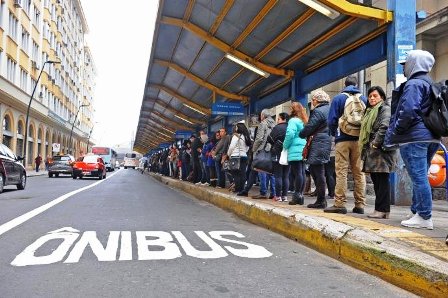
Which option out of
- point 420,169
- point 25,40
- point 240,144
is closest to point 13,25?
point 25,40

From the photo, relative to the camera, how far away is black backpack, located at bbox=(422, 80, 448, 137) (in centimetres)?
461

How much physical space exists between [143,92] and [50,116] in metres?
23.5

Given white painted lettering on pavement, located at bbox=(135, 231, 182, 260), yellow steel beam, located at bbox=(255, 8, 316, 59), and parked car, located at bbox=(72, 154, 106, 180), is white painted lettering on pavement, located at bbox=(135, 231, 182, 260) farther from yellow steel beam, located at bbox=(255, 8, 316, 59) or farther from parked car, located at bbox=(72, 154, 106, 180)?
parked car, located at bbox=(72, 154, 106, 180)

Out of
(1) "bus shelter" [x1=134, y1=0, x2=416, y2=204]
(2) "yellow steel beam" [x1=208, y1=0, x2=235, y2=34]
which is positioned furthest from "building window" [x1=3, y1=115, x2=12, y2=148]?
(2) "yellow steel beam" [x1=208, y1=0, x2=235, y2=34]

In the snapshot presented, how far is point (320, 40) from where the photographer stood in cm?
1076

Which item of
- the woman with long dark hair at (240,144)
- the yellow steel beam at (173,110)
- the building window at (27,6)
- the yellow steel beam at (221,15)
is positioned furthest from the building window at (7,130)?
the woman with long dark hair at (240,144)

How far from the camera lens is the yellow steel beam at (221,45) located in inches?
518

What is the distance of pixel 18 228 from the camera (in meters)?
6.29

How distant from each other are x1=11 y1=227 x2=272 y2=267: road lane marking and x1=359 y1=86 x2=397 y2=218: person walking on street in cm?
192

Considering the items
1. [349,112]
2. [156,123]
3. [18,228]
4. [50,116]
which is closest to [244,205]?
[349,112]

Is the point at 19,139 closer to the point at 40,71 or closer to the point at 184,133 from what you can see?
the point at 40,71

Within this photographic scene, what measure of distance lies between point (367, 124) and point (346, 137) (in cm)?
58

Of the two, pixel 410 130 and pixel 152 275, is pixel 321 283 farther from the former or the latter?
pixel 410 130

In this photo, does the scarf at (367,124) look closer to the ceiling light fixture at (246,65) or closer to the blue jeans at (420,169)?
the blue jeans at (420,169)
